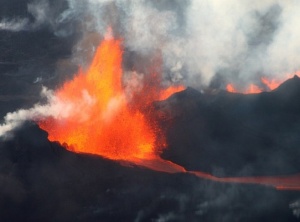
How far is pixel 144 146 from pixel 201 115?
3978 mm

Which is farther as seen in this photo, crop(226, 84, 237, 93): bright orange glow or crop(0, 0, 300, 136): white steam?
crop(0, 0, 300, 136): white steam

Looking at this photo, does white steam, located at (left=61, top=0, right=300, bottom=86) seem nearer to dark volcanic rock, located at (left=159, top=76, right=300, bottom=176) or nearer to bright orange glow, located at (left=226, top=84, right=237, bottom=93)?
bright orange glow, located at (left=226, top=84, right=237, bottom=93)

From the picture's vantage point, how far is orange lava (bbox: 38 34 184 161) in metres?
29.9

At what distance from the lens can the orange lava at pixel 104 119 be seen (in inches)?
1178

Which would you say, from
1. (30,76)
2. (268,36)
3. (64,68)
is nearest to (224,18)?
(268,36)

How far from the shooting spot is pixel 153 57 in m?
38.2

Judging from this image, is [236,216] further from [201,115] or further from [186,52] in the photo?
[186,52]

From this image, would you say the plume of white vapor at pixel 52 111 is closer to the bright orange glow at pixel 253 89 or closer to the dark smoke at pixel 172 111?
the dark smoke at pixel 172 111

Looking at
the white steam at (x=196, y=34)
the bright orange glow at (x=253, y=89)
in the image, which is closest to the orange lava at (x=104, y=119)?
the white steam at (x=196, y=34)

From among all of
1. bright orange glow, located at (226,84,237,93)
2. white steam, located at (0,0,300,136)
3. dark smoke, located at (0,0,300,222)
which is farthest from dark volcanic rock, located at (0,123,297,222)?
bright orange glow, located at (226,84,237,93)

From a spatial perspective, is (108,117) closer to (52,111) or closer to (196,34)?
(52,111)

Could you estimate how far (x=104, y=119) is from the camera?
3241 centimetres

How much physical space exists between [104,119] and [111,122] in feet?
1.94

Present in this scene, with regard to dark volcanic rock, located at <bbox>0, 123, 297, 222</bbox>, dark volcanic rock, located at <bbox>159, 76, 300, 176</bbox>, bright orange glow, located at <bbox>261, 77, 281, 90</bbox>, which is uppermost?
bright orange glow, located at <bbox>261, 77, 281, 90</bbox>
